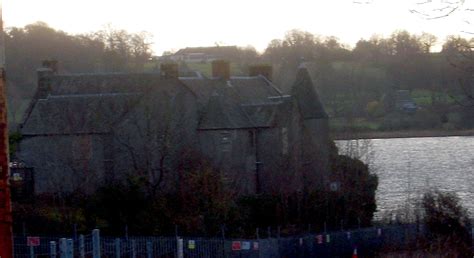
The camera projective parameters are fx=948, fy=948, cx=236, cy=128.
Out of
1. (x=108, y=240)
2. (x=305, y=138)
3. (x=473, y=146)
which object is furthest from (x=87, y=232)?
(x=473, y=146)

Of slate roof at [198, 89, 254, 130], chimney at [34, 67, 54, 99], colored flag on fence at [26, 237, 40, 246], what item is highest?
chimney at [34, 67, 54, 99]

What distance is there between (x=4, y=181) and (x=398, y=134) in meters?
59.7

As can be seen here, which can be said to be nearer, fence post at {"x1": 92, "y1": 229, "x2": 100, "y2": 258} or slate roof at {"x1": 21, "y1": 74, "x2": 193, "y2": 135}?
fence post at {"x1": 92, "y1": 229, "x2": 100, "y2": 258}

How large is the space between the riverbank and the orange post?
39257mm

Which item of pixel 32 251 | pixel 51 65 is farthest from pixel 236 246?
pixel 51 65

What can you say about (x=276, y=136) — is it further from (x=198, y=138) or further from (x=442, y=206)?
(x=442, y=206)

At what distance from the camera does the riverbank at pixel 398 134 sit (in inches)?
1837

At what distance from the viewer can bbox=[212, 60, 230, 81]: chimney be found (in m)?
43.4

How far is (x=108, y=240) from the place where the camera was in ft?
91.4

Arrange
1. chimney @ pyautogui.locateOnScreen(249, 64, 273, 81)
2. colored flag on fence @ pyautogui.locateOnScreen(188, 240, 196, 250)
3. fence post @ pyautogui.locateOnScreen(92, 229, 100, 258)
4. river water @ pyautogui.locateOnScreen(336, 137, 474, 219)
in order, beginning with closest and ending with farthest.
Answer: fence post @ pyautogui.locateOnScreen(92, 229, 100, 258)
colored flag on fence @ pyautogui.locateOnScreen(188, 240, 196, 250)
river water @ pyautogui.locateOnScreen(336, 137, 474, 219)
chimney @ pyautogui.locateOnScreen(249, 64, 273, 81)

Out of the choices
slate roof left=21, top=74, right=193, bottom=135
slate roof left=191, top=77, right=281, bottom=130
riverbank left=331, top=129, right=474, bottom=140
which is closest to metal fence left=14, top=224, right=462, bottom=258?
slate roof left=21, top=74, right=193, bottom=135

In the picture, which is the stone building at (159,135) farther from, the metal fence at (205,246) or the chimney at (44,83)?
the metal fence at (205,246)

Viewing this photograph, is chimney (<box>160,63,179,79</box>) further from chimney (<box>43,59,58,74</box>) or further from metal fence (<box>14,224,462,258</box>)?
metal fence (<box>14,224,462,258</box>)

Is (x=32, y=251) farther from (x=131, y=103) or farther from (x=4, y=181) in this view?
(x=4, y=181)
